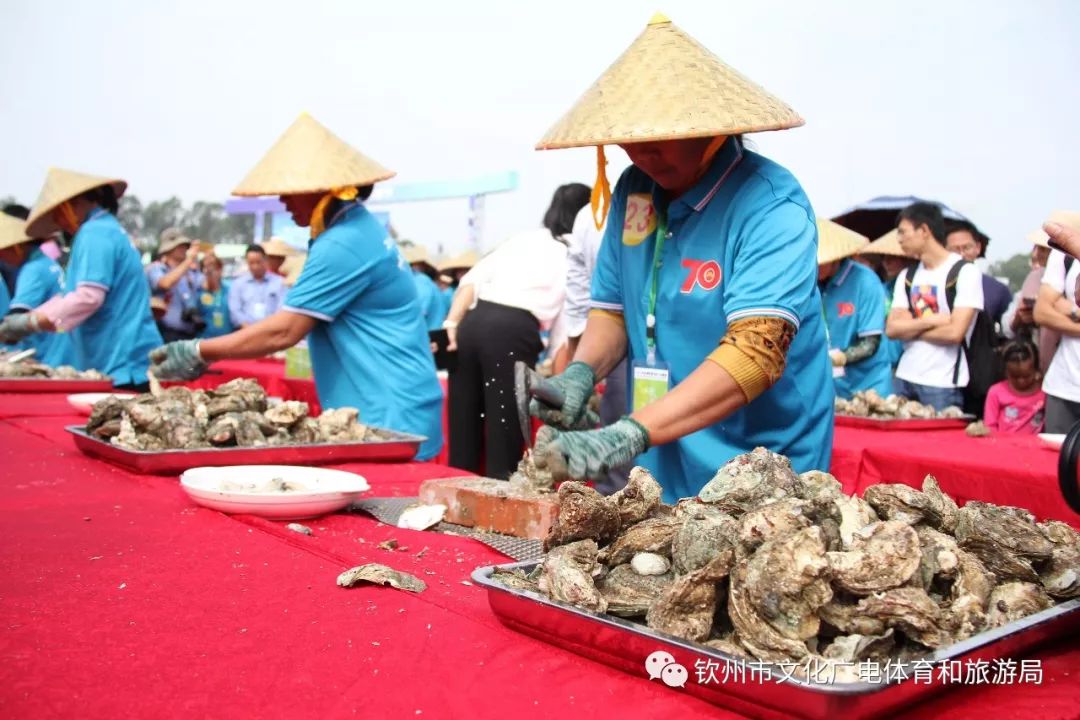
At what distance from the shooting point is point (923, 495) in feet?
4.39

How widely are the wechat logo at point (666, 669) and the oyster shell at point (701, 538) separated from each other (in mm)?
141

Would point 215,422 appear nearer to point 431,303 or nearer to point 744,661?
point 744,661

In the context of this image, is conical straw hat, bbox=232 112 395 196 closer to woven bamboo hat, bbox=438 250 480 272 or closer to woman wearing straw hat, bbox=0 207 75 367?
woman wearing straw hat, bbox=0 207 75 367

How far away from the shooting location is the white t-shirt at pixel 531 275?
191 inches

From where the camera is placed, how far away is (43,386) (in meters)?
4.50

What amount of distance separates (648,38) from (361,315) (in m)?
1.85

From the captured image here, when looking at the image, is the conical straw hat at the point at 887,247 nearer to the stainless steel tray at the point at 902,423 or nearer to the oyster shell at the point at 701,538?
the stainless steel tray at the point at 902,423

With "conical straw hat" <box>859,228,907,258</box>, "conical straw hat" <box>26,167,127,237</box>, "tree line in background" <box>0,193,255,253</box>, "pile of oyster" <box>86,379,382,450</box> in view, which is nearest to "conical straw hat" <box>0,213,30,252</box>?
"conical straw hat" <box>26,167,127,237</box>

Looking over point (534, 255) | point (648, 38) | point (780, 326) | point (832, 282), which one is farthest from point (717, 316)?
point (832, 282)

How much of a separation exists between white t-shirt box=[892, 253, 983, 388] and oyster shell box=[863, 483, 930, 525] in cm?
395

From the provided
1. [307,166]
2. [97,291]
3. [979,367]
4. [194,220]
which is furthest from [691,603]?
[194,220]

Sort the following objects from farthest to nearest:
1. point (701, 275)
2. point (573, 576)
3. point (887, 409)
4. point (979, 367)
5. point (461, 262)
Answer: point (461, 262)
point (979, 367)
point (887, 409)
point (701, 275)
point (573, 576)

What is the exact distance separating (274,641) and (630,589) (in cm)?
47

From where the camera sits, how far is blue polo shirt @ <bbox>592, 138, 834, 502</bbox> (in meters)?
2.03
